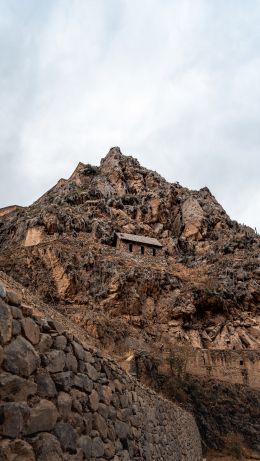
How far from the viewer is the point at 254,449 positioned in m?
21.3

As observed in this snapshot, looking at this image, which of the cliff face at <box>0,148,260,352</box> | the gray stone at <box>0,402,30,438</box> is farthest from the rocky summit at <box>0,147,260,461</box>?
the cliff face at <box>0,148,260,352</box>

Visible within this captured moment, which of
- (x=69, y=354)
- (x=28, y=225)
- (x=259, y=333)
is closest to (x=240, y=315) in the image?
(x=259, y=333)

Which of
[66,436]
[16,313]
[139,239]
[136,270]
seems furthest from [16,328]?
[139,239]

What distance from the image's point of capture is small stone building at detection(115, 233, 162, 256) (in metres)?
42.7

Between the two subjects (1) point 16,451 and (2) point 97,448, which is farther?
(2) point 97,448

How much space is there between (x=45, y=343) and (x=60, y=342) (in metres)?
0.37

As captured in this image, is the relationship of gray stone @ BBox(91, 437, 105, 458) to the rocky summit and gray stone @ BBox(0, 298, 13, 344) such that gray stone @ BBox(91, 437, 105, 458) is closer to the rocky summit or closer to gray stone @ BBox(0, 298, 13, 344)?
the rocky summit

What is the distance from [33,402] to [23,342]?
2.13 ft

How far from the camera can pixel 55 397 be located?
15.2 feet

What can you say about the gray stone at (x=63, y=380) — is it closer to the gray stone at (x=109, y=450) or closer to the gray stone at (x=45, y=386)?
the gray stone at (x=45, y=386)

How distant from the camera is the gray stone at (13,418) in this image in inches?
146

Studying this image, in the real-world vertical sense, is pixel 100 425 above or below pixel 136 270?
below

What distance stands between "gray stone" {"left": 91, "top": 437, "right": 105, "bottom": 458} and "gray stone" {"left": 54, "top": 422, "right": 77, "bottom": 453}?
640 millimetres

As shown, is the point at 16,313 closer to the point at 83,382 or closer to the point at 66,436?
the point at 66,436
